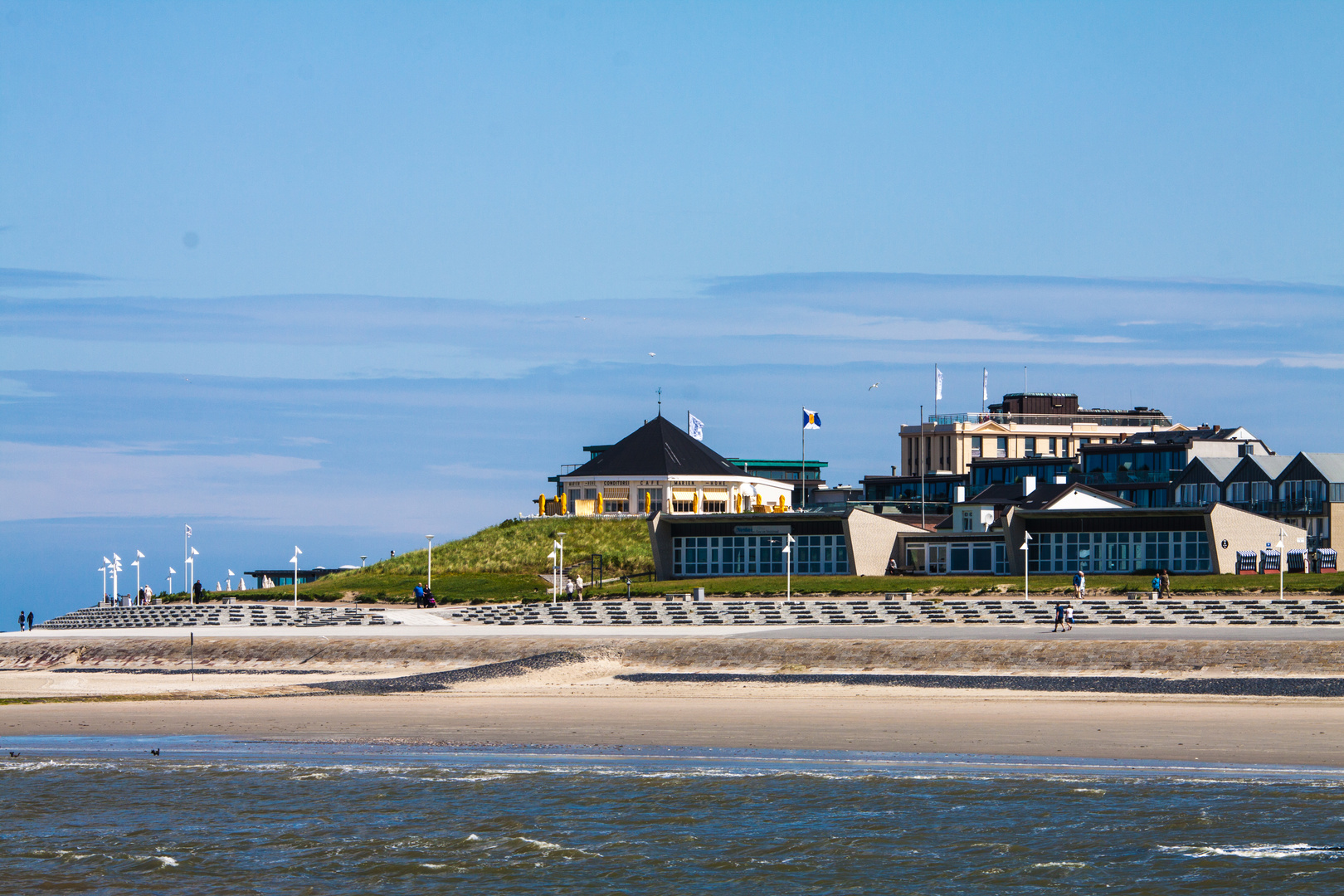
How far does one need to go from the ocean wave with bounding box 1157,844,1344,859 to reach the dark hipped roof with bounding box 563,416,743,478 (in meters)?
97.7

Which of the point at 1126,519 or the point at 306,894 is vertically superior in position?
the point at 1126,519

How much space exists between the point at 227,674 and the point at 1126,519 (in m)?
50.3

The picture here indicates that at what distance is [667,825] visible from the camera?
22.0m

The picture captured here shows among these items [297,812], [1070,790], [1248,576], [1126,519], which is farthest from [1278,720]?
[1126,519]

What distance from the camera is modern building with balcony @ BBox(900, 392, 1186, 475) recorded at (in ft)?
513

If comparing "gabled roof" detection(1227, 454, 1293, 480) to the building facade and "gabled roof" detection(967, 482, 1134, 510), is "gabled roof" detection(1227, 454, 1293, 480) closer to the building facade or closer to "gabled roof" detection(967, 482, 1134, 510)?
"gabled roof" detection(967, 482, 1134, 510)

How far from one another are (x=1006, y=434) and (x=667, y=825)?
459 feet

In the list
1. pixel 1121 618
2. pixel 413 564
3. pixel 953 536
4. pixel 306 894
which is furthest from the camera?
pixel 413 564

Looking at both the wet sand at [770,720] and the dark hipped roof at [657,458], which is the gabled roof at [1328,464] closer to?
the dark hipped roof at [657,458]

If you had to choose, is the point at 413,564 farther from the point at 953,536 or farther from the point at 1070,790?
the point at 1070,790

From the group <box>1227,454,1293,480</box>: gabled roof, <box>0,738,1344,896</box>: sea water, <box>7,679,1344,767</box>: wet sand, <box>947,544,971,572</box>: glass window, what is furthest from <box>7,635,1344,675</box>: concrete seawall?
<box>1227,454,1293,480</box>: gabled roof

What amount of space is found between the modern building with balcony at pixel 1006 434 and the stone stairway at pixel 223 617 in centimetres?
9274

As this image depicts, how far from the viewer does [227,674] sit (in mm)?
48781

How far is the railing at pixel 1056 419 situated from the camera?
158m
